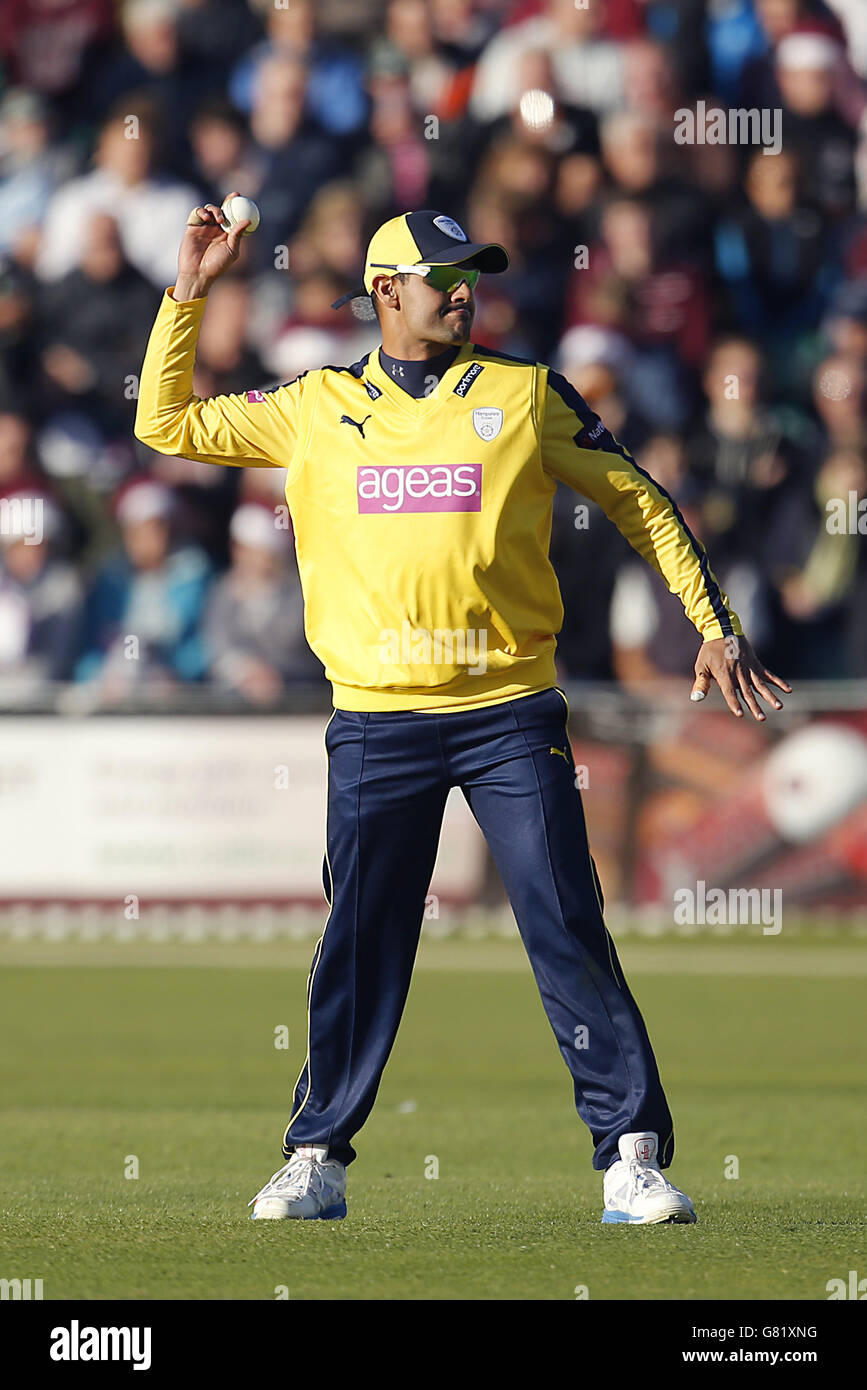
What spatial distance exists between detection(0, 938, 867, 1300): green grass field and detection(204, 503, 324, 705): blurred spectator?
1.98 meters

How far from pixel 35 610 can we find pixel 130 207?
369 cm

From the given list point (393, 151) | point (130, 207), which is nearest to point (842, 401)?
point (393, 151)

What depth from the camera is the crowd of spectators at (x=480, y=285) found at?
49.2 ft

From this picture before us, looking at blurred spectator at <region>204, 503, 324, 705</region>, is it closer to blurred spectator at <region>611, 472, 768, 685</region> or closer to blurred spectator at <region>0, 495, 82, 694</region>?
blurred spectator at <region>0, 495, 82, 694</region>

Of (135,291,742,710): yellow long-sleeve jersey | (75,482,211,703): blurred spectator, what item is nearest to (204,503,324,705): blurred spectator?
(75,482,211,703): blurred spectator

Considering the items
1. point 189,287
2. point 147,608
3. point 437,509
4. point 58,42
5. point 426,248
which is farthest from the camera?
point 58,42

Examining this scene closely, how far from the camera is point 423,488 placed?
18.6 feet

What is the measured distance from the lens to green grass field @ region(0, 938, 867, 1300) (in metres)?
4.91

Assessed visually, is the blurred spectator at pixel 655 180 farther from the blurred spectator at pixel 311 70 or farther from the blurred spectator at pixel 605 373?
the blurred spectator at pixel 311 70

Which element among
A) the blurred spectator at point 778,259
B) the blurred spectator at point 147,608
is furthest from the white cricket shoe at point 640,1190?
the blurred spectator at point 778,259

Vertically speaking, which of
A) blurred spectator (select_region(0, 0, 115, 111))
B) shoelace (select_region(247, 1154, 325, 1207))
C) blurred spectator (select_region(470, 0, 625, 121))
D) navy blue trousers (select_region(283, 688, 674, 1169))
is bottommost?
shoelace (select_region(247, 1154, 325, 1207))

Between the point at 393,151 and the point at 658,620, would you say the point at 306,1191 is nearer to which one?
the point at 658,620

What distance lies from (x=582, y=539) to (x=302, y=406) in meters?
8.82

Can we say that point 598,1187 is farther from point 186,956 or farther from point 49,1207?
point 186,956
